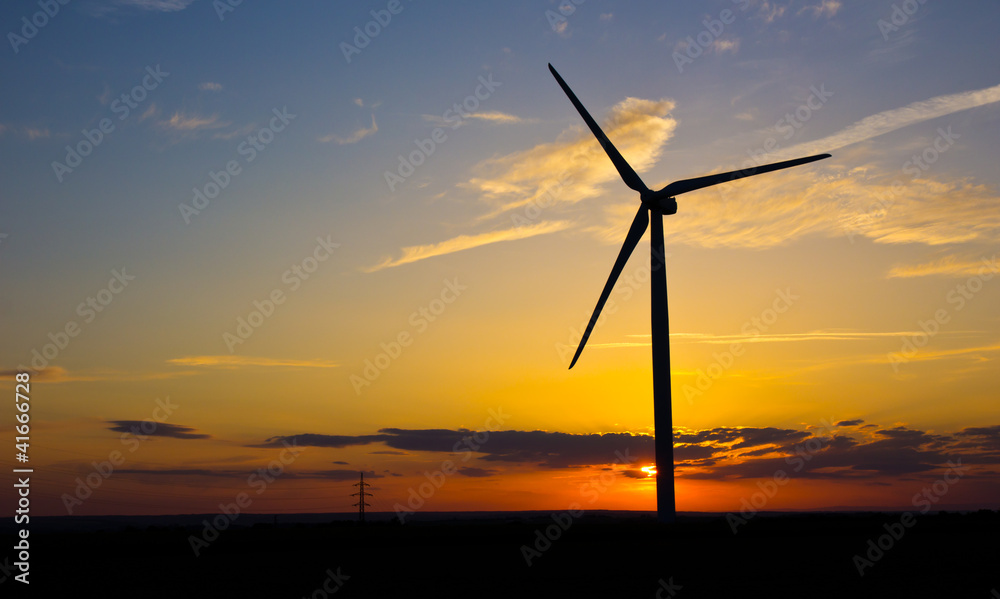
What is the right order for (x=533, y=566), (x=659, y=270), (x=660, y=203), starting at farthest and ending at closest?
1. (x=660, y=203)
2. (x=659, y=270)
3. (x=533, y=566)

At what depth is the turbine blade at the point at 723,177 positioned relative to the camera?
5400 cm

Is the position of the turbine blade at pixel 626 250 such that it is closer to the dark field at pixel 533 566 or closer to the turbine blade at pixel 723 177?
the turbine blade at pixel 723 177

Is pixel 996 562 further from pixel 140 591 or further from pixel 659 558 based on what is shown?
pixel 140 591

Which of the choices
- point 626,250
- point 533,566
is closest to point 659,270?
point 626,250

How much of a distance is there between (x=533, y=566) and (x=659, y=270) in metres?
21.4

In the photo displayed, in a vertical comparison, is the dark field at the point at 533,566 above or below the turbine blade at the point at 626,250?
below

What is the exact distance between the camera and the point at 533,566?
42375mm

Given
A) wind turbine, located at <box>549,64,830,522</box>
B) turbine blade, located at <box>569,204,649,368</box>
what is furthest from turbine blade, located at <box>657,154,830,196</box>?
turbine blade, located at <box>569,204,649,368</box>

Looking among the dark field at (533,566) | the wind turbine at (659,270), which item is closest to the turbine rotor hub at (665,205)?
the wind turbine at (659,270)

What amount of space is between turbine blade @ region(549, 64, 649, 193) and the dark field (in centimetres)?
2320

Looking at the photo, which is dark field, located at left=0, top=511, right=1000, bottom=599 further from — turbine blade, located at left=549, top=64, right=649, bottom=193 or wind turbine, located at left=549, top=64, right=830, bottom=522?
turbine blade, located at left=549, top=64, right=649, bottom=193

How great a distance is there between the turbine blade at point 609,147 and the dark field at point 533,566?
23.2 metres

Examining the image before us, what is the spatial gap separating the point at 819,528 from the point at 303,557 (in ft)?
133

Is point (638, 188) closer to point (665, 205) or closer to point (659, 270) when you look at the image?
point (665, 205)
